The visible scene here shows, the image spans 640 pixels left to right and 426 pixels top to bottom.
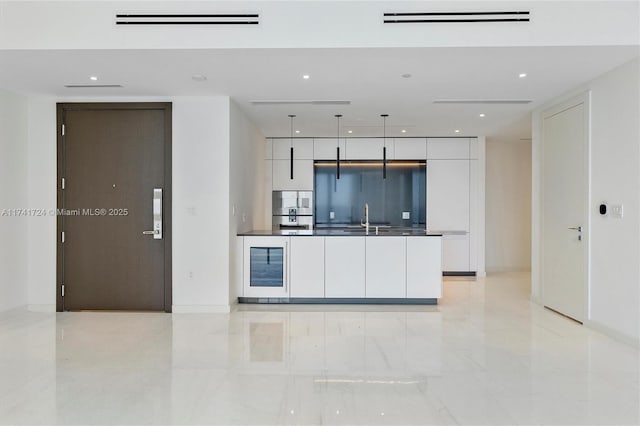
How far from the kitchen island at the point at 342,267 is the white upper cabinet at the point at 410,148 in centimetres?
277

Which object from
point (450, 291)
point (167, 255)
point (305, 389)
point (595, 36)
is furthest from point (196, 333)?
point (595, 36)

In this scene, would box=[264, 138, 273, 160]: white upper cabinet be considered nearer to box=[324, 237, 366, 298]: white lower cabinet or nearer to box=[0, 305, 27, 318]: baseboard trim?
box=[324, 237, 366, 298]: white lower cabinet

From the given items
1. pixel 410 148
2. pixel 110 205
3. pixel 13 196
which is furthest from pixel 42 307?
pixel 410 148

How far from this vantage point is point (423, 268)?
221 inches

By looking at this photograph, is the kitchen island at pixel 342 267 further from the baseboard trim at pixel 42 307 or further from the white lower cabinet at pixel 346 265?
the baseboard trim at pixel 42 307

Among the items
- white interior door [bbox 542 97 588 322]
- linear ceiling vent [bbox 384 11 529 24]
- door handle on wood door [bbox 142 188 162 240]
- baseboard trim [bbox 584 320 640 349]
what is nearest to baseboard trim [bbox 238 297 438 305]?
door handle on wood door [bbox 142 188 162 240]

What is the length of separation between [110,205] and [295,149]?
147 inches

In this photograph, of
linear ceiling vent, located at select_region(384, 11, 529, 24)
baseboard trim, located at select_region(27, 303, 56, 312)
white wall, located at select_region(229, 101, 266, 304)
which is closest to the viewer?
linear ceiling vent, located at select_region(384, 11, 529, 24)

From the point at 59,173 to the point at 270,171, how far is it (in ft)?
12.2

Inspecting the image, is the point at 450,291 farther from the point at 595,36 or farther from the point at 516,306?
the point at 595,36

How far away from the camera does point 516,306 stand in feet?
18.4

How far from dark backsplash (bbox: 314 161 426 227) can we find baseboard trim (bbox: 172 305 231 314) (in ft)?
11.5

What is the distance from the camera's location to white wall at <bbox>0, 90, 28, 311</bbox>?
16.3ft

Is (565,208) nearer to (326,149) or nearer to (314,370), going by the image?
(314,370)
